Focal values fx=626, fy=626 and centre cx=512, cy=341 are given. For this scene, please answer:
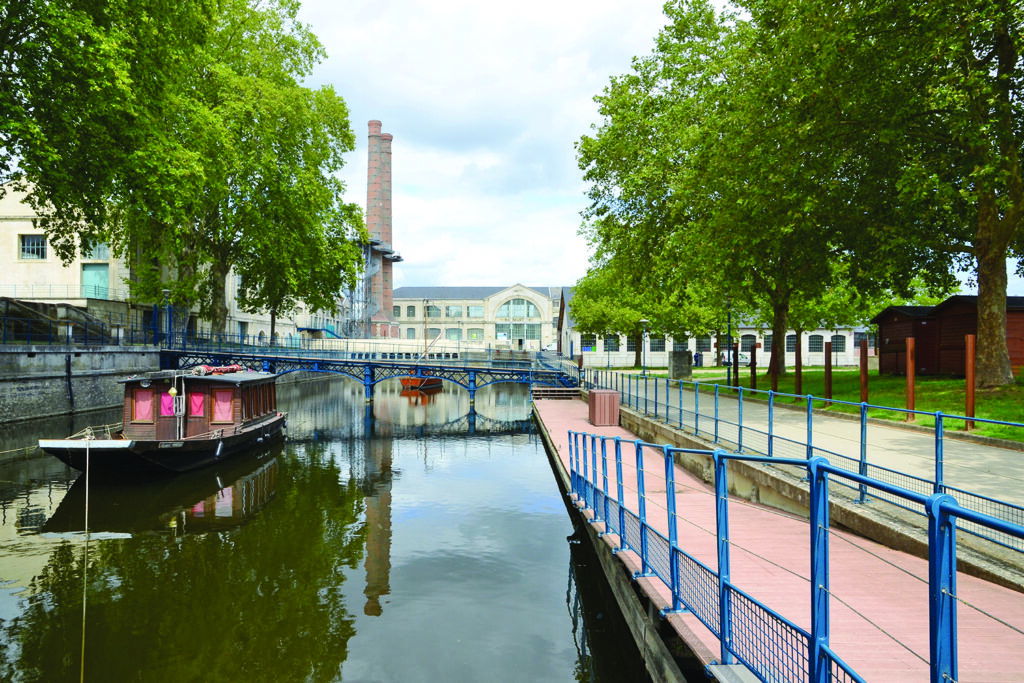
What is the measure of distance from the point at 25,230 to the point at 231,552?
146 ft

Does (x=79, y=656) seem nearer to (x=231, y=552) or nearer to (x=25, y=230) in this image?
(x=231, y=552)

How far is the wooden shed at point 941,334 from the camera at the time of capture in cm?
2358

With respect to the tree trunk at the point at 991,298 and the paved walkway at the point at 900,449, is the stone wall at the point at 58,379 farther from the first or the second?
the tree trunk at the point at 991,298

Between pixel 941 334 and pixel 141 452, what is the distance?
29.3 metres

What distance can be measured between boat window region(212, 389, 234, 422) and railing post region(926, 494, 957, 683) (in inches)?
881

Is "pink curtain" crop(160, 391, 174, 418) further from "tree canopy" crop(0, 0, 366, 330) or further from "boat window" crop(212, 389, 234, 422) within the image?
"tree canopy" crop(0, 0, 366, 330)

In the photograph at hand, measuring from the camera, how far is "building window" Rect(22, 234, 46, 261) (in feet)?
147

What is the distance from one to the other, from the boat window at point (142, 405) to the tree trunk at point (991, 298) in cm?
2526

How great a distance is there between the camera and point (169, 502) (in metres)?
16.8

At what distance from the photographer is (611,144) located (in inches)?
1119

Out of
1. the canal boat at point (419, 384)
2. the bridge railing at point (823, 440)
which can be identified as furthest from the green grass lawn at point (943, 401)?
the canal boat at point (419, 384)

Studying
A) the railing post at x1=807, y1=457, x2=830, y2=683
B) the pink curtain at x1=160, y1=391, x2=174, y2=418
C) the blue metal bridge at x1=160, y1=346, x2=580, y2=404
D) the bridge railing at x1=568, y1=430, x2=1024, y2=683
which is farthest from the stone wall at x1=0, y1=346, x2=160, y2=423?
the railing post at x1=807, y1=457, x2=830, y2=683

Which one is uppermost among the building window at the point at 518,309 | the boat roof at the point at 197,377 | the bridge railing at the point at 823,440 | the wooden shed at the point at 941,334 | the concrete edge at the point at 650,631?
the building window at the point at 518,309

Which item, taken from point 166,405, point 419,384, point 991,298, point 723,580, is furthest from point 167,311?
point 723,580
